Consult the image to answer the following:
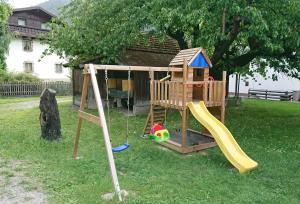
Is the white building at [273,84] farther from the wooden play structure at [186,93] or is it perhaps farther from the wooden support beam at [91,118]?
the wooden support beam at [91,118]

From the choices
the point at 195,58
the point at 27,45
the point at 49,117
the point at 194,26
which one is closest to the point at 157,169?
the point at 195,58

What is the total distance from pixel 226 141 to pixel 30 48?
94.8 ft

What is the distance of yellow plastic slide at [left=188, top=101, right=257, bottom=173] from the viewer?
6.20 metres

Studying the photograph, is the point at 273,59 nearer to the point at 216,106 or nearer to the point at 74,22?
the point at 216,106

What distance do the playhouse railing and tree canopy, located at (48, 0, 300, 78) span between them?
1444 millimetres

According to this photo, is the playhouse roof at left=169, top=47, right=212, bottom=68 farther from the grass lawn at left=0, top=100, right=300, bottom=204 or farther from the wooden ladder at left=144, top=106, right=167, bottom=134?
the grass lawn at left=0, top=100, right=300, bottom=204

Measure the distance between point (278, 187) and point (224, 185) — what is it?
3.38 ft

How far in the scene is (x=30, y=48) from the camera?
30719mm

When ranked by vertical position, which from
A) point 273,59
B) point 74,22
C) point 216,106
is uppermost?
point 74,22

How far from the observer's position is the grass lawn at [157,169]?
16.3 ft

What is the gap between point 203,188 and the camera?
207 inches

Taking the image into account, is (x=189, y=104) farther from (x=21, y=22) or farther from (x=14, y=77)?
(x=21, y=22)

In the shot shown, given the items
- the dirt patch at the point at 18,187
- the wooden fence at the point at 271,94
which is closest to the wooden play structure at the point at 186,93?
the dirt patch at the point at 18,187

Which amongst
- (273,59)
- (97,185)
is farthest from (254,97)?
(97,185)
